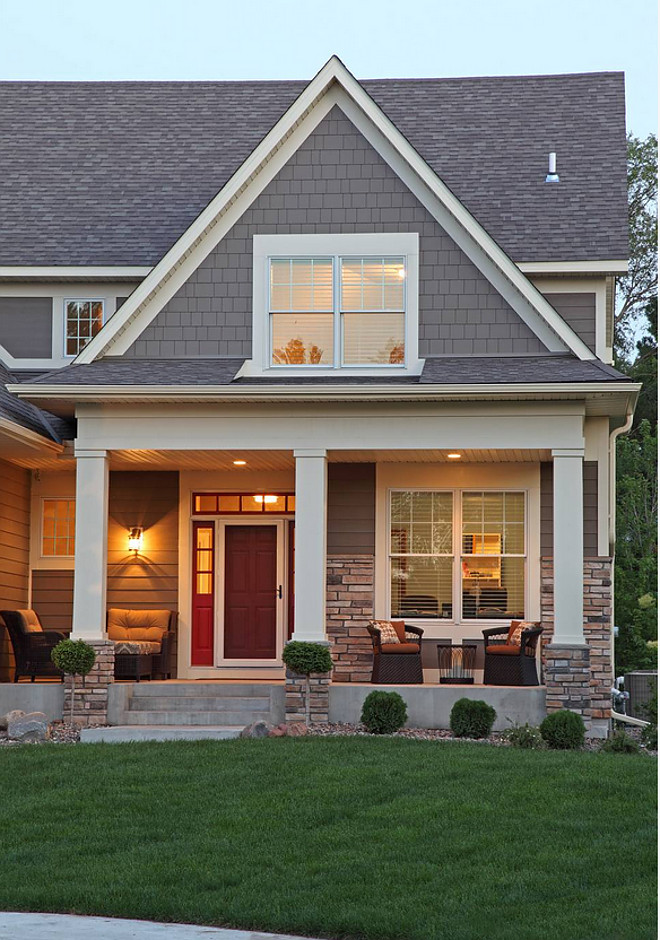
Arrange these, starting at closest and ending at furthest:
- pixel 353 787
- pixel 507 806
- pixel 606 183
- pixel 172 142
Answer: pixel 507 806
pixel 353 787
pixel 606 183
pixel 172 142

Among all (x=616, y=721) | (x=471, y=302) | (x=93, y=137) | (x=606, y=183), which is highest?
(x=93, y=137)

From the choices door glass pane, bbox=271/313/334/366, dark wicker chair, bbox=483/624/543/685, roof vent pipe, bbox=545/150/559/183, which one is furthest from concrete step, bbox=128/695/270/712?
roof vent pipe, bbox=545/150/559/183

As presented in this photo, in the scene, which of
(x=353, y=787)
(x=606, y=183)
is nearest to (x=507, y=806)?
(x=353, y=787)

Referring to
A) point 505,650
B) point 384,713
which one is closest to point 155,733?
point 384,713

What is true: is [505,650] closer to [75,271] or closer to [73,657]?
[73,657]

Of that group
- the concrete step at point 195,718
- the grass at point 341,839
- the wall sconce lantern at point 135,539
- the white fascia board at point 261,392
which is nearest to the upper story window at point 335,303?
the white fascia board at point 261,392

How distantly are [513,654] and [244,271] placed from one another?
544 centimetres

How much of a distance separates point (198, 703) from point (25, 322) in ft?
19.9

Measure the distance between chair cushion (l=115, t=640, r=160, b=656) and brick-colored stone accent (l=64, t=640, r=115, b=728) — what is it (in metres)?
1.08

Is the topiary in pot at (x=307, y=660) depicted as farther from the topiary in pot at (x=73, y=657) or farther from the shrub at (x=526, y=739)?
the shrub at (x=526, y=739)

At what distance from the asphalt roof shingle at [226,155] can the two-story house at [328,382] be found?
58mm

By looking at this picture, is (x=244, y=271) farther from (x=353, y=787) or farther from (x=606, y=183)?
(x=353, y=787)

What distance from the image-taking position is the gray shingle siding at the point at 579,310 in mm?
16312

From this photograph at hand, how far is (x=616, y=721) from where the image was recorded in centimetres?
1609
